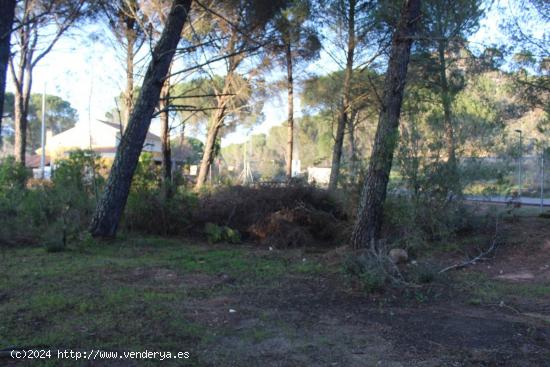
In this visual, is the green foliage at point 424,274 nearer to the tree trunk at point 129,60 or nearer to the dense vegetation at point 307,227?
the dense vegetation at point 307,227

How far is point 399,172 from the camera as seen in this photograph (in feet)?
29.5

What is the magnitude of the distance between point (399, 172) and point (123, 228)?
5.98 m

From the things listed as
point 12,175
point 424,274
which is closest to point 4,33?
point 424,274

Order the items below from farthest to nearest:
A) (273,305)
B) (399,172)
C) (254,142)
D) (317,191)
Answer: (254,142), (317,191), (399,172), (273,305)

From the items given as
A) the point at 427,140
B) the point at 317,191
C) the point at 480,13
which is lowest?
the point at 317,191

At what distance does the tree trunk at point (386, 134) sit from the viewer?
7816 millimetres

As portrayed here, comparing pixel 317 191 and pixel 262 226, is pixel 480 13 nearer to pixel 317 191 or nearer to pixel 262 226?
pixel 317 191

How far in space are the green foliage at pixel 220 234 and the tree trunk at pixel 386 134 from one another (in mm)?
3021

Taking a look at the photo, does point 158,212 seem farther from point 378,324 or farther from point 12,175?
point 378,324

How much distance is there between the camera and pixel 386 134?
26.4 ft

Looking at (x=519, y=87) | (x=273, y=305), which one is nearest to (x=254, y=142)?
(x=519, y=87)

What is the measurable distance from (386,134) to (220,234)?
4175 millimetres

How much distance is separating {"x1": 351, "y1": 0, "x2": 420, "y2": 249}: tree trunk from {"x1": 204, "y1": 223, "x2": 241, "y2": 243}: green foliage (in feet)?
9.91

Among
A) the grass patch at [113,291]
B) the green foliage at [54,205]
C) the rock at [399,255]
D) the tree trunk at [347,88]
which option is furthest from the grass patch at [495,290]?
the tree trunk at [347,88]
